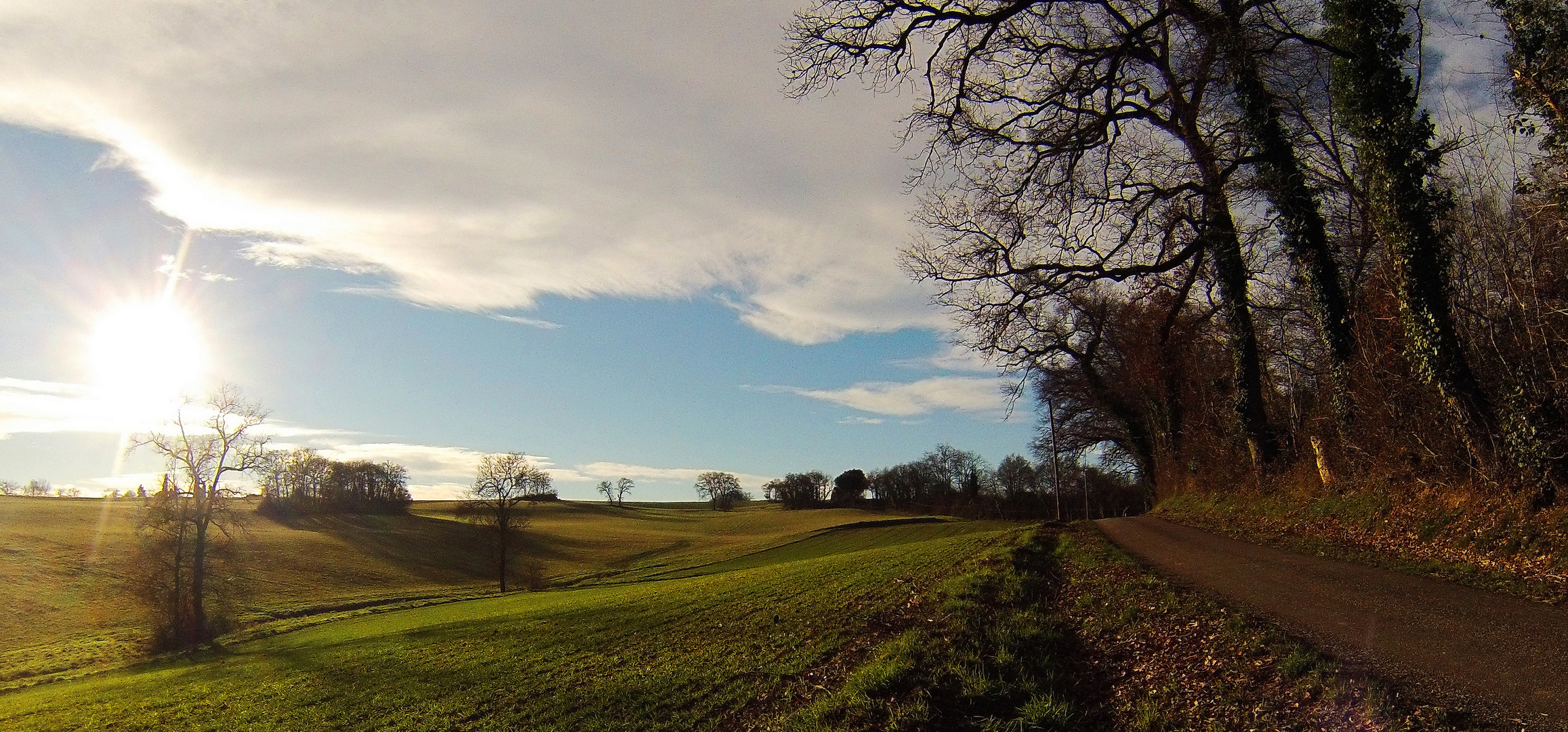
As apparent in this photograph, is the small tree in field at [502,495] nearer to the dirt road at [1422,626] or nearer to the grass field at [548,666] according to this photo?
the grass field at [548,666]

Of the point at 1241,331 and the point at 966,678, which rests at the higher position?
the point at 1241,331

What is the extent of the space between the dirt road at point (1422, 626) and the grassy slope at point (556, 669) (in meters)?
4.86

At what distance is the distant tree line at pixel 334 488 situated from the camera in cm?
8188

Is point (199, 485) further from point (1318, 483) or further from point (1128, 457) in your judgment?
point (1128, 457)

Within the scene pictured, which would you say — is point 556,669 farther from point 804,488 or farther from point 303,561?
point 804,488

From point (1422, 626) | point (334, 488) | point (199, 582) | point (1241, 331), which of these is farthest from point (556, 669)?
point (334, 488)

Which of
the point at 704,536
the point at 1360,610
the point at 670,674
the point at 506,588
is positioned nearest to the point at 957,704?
the point at 1360,610

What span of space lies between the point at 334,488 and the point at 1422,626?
105 meters

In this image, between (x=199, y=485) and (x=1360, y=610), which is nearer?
(x=1360, y=610)

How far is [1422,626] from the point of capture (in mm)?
6730

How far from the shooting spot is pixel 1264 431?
1858 cm

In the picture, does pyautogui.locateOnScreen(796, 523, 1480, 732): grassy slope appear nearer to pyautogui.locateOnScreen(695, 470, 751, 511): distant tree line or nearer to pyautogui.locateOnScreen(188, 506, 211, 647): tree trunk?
pyautogui.locateOnScreen(188, 506, 211, 647): tree trunk

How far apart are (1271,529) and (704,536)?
233 ft

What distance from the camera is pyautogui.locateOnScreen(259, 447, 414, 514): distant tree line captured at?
8188 cm
